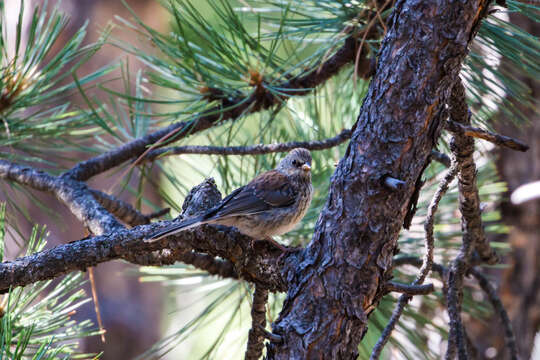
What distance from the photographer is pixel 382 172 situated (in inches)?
45.4

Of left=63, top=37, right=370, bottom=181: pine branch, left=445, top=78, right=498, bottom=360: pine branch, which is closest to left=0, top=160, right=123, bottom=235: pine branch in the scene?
left=63, top=37, right=370, bottom=181: pine branch

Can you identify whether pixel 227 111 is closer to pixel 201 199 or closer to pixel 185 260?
pixel 201 199

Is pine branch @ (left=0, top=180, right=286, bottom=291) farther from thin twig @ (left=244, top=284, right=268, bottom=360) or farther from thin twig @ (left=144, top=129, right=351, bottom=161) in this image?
thin twig @ (left=144, top=129, right=351, bottom=161)

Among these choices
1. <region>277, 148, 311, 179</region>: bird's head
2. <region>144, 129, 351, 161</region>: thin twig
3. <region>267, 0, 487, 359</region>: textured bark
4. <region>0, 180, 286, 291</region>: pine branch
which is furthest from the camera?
<region>277, 148, 311, 179</region>: bird's head

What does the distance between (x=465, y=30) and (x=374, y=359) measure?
86 centimetres

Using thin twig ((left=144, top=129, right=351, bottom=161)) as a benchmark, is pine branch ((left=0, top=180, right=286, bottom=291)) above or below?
below

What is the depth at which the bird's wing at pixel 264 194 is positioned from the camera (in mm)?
2021

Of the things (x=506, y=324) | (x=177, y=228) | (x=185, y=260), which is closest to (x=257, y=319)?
(x=177, y=228)

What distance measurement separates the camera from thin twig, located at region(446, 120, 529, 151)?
1.33m

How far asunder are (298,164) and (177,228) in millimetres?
912

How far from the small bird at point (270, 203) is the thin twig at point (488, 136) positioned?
71 cm

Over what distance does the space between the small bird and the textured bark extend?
0.59 m

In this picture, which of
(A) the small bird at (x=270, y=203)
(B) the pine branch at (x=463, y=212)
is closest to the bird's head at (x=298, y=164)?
(A) the small bird at (x=270, y=203)

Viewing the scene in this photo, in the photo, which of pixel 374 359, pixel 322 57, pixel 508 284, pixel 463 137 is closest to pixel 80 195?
pixel 322 57
